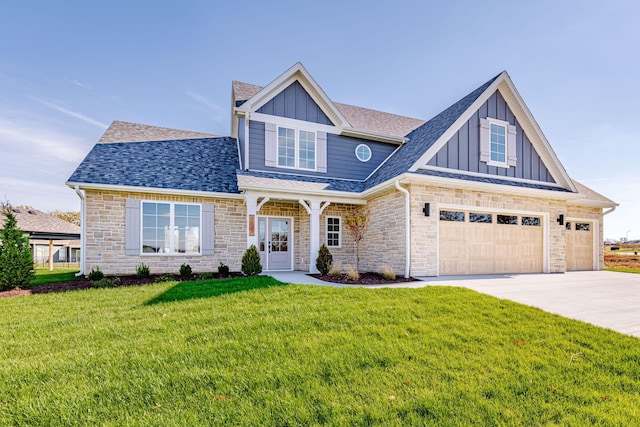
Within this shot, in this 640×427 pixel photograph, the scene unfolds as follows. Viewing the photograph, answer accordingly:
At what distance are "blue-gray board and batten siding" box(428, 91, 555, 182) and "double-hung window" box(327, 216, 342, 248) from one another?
4.35 m

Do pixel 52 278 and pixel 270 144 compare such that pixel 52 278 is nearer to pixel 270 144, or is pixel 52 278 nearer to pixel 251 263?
pixel 251 263

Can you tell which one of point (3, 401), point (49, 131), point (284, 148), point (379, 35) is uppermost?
point (379, 35)

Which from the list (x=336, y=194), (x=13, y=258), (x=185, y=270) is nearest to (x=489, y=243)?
(x=336, y=194)

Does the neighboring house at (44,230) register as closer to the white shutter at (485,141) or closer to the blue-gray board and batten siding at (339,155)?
the blue-gray board and batten siding at (339,155)

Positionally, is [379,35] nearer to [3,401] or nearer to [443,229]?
[443,229]

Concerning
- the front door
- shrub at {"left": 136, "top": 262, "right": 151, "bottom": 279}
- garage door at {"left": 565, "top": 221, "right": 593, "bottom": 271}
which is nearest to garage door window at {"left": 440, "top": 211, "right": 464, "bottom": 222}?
the front door

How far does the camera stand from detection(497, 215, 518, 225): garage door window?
34.8ft

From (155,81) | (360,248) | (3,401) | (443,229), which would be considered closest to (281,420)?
(3,401)

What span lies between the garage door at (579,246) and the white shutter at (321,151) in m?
10.7

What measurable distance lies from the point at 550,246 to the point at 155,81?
53.4 feet

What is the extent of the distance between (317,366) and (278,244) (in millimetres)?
8992

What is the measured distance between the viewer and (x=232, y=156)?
13352mm

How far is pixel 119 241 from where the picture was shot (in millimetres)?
10078

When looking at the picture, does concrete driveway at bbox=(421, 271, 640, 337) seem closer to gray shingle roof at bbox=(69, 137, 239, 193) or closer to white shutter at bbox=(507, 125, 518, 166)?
white shutter at bbox=(507, 125, 518, 166)
